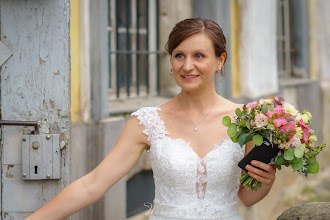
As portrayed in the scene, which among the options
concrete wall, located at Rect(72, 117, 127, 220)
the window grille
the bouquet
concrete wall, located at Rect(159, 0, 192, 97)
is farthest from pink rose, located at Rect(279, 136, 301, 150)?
the window grille

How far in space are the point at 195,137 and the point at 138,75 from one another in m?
3.28

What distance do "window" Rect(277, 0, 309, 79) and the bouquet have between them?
765 centimetres

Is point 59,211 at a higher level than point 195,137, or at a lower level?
lower

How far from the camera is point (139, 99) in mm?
5965

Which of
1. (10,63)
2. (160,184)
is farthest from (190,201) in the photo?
(10,63)

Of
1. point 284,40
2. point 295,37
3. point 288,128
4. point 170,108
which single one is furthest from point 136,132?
point 295,37

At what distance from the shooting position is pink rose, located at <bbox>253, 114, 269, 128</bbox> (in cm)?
251

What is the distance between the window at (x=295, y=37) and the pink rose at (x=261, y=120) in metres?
7.74

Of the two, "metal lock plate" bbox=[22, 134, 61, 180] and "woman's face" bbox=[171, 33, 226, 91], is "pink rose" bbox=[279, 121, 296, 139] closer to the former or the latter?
"woman's face" bbox=[171, 33, 226, 91]

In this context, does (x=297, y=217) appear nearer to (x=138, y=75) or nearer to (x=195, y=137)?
(x=195, y=137)

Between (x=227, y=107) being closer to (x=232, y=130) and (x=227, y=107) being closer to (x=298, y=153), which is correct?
(x=232, y=130)

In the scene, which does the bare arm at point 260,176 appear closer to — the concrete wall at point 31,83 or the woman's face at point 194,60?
the woman's face at point 194,60

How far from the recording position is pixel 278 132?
2.50 m

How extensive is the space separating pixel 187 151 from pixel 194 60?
1.40 feet
